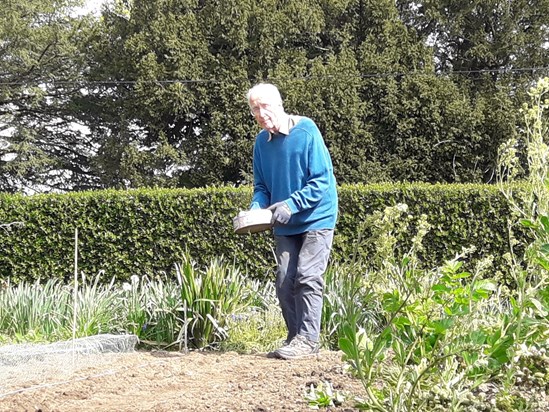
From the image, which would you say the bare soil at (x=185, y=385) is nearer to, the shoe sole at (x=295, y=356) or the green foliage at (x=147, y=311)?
the shoe sole at (x=295, y=356)

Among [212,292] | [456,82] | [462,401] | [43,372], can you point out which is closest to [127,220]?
[212,292]

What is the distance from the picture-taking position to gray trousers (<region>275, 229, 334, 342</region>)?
12.3 ft

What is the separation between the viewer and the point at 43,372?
3.69m

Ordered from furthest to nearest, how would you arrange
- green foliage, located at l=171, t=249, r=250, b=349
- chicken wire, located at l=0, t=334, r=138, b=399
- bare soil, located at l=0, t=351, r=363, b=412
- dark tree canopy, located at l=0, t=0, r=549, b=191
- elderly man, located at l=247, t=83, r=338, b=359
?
1. dark tree canopy, located at l=0, t=0, r=549, b=191
2. green foliage, located at l=171, t=249, r=250, b=349
3. elderly man, located at l=247, t=83, r=338, b=359
4. chicken wire, located at l=0, t=334, r=138, b=399
5. bare soil, located at l=0, t=351, r=363, b=412

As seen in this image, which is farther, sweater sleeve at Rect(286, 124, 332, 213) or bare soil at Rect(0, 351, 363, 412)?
sweater sleeve at Rect(286, 124, 332, 213)

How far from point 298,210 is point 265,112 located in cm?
60

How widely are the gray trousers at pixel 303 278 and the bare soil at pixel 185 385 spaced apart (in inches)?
10.9

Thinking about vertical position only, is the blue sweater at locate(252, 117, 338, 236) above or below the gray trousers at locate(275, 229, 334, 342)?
above

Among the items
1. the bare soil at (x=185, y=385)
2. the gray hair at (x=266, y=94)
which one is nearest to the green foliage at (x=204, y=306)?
the bare soil at (x=185, y=385)

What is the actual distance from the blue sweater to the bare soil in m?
0.76

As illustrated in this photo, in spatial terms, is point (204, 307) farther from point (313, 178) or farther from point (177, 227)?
point (177, 227)

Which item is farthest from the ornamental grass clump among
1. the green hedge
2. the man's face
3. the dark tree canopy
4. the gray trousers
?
the dark tree canopy

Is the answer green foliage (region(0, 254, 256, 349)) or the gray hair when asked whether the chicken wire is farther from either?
the gray hair

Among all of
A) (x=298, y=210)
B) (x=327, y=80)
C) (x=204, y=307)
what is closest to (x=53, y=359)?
(x=204, y=307)
